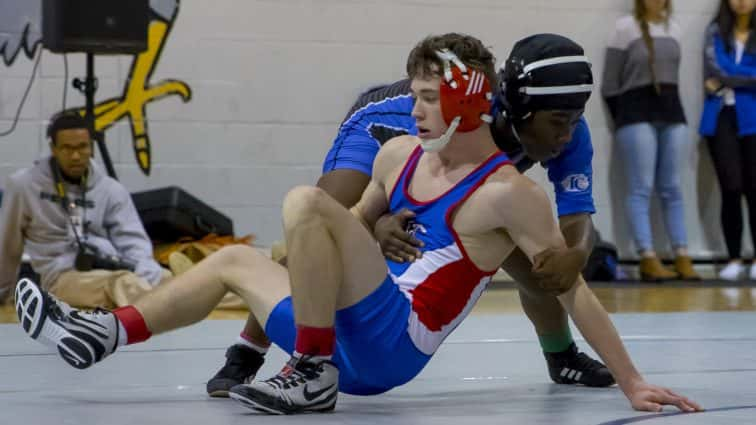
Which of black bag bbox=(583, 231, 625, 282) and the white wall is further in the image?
black bag bbox=(583, 231, 625, 282)

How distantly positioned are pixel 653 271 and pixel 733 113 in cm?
120

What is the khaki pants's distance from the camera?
6523 mm

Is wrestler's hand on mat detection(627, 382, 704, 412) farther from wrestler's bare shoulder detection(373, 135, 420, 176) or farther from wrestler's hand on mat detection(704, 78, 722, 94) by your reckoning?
wrestler's hand on mat detection(704, 78, 722, 94)

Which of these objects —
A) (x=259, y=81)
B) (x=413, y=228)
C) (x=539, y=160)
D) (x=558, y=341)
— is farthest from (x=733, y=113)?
Result: (x=413, y=228)

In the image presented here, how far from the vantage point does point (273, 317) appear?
10.9ft

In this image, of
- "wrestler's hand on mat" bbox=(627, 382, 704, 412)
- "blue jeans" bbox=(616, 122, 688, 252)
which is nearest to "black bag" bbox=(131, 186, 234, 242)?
"blue jeans" bbox=(616, 122, 688, 252)

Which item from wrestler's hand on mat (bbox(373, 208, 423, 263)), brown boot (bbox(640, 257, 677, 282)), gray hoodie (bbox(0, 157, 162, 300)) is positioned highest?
wrestler's hand on mat (bbox(373, 208, 423, 263))

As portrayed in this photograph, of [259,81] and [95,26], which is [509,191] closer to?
[95,26]

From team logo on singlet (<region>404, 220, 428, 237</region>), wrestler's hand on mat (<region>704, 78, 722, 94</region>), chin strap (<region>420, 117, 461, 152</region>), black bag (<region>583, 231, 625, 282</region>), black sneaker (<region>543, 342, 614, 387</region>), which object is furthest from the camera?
wrestler's hand on mat (<region>704, 78, 722, 94</region>)

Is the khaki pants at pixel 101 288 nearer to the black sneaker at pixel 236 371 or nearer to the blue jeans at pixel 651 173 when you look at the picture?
the black sneaker at pixel 236 371

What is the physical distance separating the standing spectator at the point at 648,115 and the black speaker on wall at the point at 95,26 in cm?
331

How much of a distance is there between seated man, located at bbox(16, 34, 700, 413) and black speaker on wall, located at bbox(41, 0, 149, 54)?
12.4 ft

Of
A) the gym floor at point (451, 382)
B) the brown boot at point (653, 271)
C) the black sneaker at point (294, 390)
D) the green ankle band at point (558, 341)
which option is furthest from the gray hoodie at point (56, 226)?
the black sneaker at point (294, 390)

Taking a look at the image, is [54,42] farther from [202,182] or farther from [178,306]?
[178,306]
